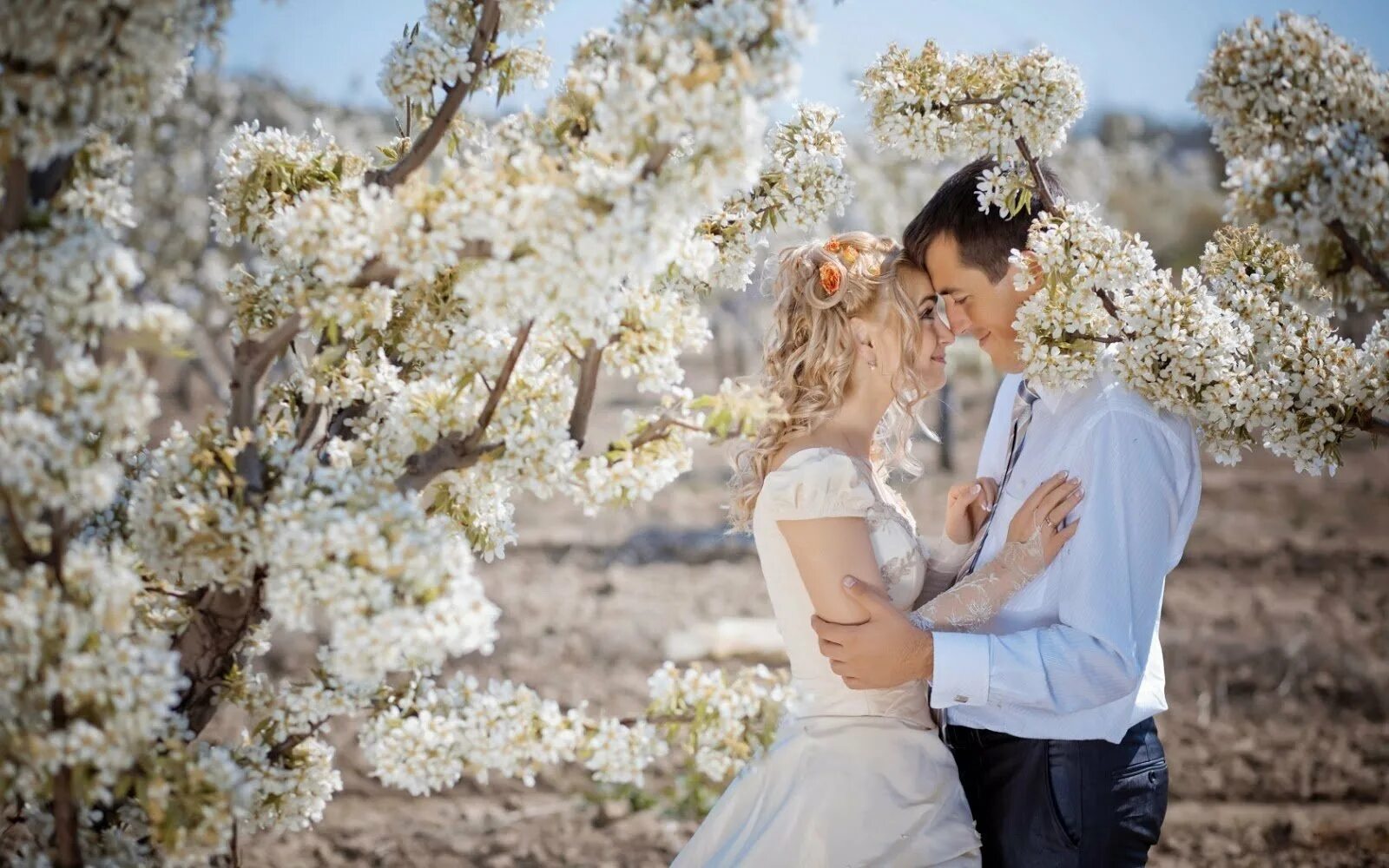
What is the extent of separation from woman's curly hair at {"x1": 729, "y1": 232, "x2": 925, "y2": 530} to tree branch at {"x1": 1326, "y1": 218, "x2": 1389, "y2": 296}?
3.76 feet

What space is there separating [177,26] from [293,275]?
61 centimetres

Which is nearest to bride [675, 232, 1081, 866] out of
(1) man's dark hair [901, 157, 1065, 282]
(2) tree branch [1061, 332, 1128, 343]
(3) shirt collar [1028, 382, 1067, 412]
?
(1) man's dark hair [901, 157, 1065, 282]

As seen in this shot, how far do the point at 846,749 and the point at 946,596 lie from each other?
0.46 meters

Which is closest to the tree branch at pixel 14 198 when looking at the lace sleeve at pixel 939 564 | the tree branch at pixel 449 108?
the tree branch at pixel 449 108

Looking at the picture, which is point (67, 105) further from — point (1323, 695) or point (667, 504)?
point (667, 504)

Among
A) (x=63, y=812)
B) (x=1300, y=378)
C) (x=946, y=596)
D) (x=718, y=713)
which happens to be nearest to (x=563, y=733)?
(x=718, y=713)

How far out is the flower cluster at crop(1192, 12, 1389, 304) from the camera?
1.95m

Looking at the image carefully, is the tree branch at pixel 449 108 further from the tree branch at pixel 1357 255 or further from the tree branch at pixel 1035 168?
the tree branch at pixel 1357 255

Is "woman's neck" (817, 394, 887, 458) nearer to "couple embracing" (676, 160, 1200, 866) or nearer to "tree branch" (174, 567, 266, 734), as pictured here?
"couple embracing" (676, 160, 1200, 866)

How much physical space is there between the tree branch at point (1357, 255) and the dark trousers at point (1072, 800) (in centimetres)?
125

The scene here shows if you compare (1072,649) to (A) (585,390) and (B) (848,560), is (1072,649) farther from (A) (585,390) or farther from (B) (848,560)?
(A) (585,390)

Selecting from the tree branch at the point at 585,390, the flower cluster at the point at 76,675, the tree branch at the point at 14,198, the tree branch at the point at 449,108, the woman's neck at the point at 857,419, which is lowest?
the flower cluster at the point at 76,675

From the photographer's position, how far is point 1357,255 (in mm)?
2047

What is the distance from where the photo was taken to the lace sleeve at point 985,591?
277cm
